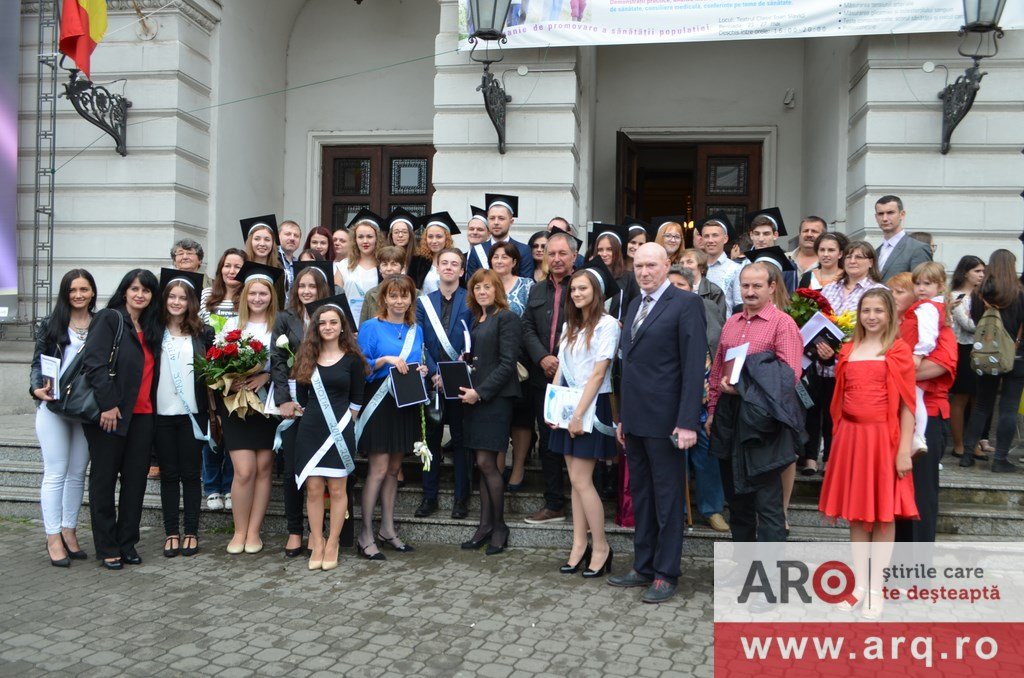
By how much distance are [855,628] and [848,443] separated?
1.04m

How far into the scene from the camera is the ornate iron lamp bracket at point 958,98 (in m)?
8.98

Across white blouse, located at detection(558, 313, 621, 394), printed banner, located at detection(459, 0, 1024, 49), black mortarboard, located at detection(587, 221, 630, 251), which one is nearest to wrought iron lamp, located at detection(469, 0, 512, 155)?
printed banner, located at detection(459, 0, 1024, 49)

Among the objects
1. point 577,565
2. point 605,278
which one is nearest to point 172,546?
point 577,565

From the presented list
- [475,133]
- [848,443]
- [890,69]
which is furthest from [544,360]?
[890,69]

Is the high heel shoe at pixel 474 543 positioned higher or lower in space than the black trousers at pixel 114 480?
lower

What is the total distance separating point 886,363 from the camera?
484 centimetres

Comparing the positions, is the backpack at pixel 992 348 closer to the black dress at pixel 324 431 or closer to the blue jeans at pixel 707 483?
the blue jeans at pixel 707 483

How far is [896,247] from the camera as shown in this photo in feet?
25.0

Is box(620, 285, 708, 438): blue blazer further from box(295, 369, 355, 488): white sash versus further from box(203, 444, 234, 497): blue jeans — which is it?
box(203, 444, 234, 497): blue jeans

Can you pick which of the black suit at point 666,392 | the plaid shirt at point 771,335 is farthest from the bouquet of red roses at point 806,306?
the black suit at point 666,392

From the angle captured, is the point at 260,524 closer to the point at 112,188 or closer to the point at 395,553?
the point at 395,553

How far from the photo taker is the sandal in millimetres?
6160

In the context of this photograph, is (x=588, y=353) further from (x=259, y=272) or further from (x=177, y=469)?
(x=177, y=469)

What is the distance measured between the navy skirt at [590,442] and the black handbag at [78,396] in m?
3.13
